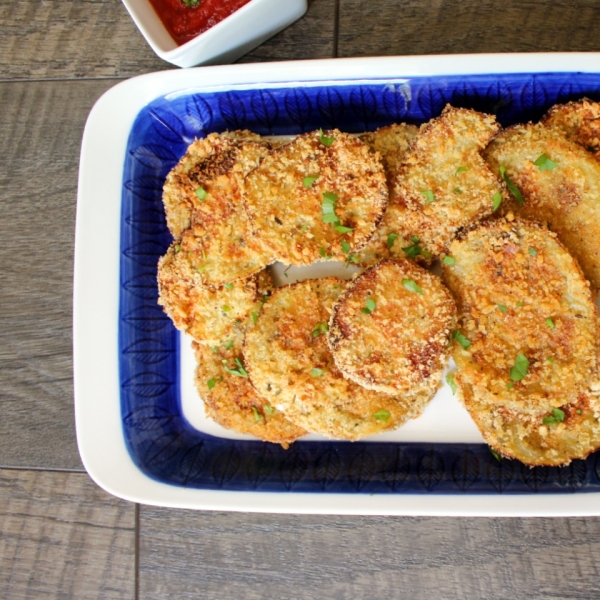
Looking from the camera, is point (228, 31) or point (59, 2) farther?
point (59, 2)

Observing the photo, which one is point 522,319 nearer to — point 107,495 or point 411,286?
point 411,286

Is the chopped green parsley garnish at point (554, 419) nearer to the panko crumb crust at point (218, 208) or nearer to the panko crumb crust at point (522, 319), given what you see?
the panko crumb crust at point (522, 319)

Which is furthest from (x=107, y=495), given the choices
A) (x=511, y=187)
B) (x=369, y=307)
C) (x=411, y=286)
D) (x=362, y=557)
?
(x=511, y=187)

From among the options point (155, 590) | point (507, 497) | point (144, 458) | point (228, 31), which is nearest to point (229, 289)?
point (144, 458)

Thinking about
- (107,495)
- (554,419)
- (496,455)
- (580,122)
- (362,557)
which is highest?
(580,122)

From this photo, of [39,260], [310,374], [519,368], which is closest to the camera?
[519,368]

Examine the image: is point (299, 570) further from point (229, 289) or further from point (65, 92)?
point (65, 92)

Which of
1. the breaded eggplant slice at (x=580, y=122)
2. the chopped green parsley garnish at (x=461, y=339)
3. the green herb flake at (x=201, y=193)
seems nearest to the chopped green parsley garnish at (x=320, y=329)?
the chopped green parsley garnish at (x=461, y=339)
